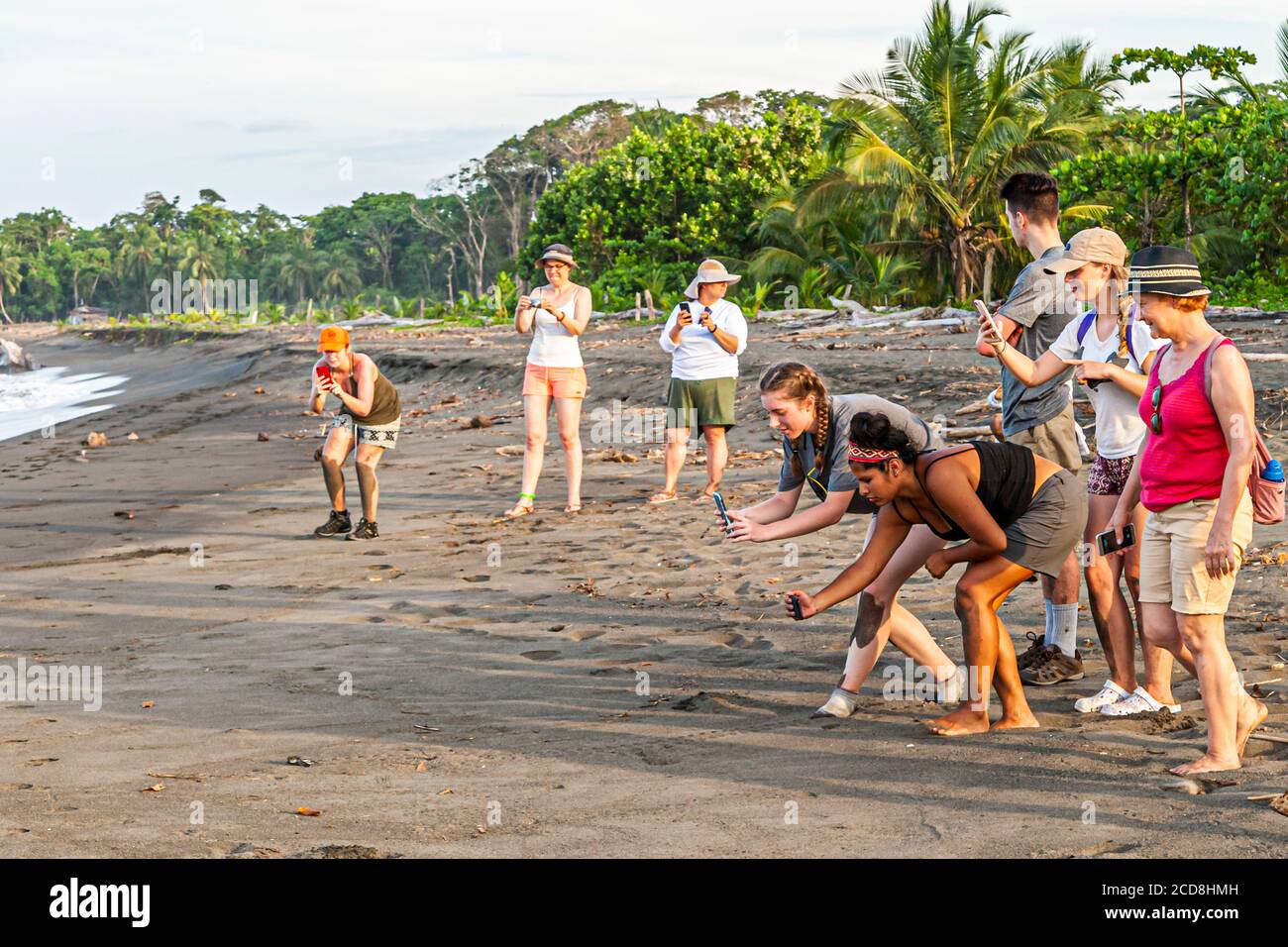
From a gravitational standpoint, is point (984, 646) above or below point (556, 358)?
below

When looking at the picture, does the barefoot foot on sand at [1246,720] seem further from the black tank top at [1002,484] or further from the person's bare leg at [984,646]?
the black tank top at [1002,484]

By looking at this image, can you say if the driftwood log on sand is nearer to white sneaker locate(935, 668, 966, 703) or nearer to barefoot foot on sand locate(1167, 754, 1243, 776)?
white sneaker locate(935, 668, 966, 703)

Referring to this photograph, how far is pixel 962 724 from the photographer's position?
4441 millimetres

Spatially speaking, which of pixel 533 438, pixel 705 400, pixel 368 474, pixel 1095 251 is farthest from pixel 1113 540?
pixel 368 474

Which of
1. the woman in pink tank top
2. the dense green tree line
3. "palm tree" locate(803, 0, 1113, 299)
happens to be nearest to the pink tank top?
the woman in pink tank top

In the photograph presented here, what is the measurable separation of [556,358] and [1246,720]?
576 cm

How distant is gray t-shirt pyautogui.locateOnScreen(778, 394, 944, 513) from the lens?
432 cm

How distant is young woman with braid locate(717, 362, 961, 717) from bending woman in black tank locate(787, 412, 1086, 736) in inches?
4.1

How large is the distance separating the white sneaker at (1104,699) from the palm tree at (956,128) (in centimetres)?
2127

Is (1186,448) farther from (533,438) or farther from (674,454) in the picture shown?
(533,438)

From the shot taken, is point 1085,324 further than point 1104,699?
Yes

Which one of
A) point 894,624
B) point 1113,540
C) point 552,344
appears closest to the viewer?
point 1113,540

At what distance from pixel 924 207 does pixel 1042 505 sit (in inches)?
900

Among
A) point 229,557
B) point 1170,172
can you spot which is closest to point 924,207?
point 1170,172
